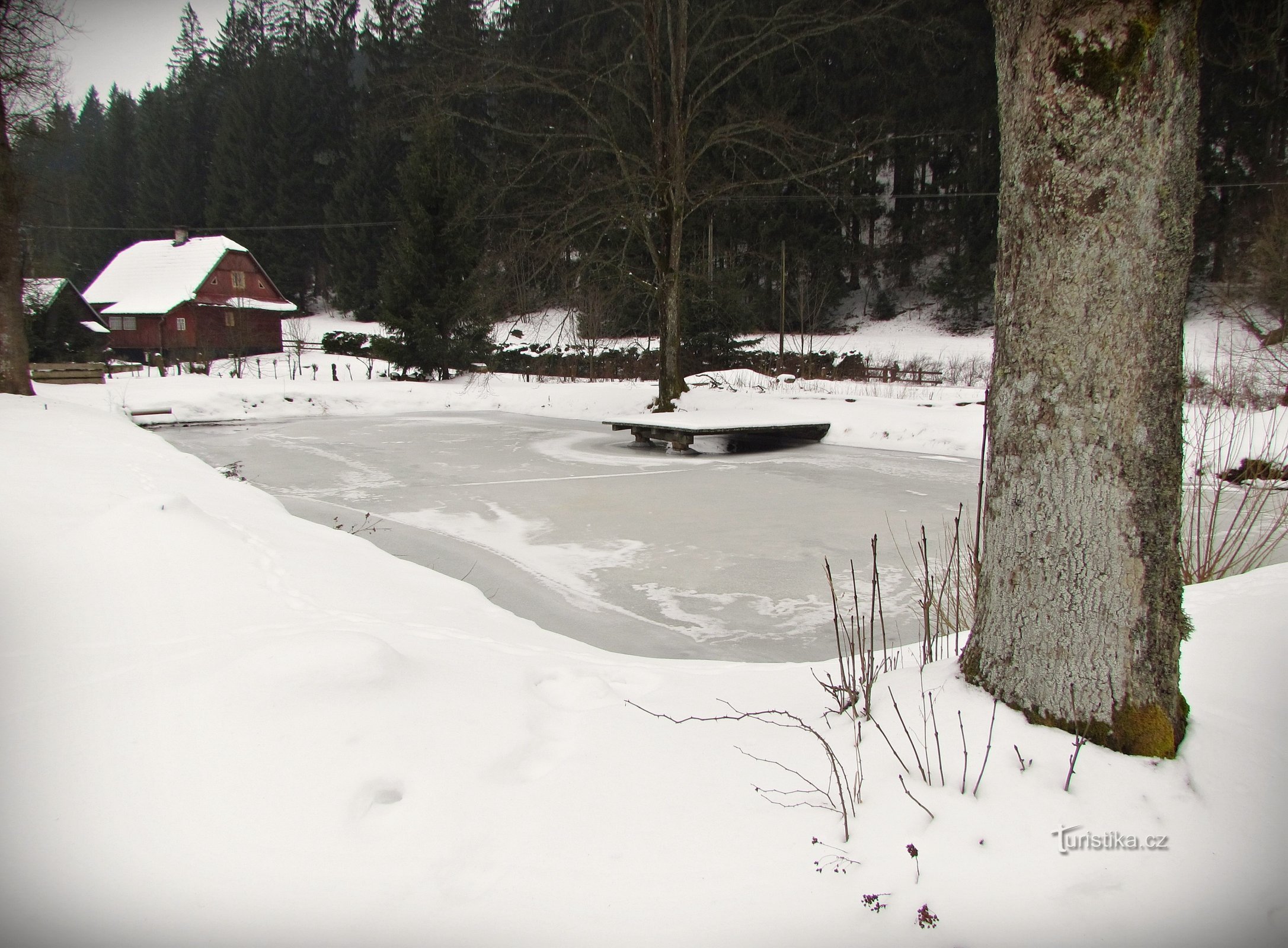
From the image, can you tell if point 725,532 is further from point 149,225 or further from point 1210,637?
point 149,225

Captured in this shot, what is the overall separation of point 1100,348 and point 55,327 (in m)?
34.7

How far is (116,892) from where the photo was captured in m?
→ 1.59

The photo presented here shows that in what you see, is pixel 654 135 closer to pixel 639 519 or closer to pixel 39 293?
pixel 639 519

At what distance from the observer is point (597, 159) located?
1894 cm

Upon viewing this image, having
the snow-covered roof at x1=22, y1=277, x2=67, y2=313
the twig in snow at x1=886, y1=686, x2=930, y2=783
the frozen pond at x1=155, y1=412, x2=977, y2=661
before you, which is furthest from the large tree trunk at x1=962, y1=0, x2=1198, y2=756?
the snow-covered roof at x1=22, y1=277, x2=67, y2=313

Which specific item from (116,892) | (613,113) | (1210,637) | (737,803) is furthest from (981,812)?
(613,113)

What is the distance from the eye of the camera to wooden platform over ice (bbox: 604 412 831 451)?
12141 mm

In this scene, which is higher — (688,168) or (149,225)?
(149,225)

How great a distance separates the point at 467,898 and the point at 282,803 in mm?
525

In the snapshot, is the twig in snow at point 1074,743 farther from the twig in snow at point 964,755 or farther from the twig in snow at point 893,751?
the twig in snow at point 893,751

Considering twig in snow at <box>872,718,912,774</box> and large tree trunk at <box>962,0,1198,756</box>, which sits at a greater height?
large tree trunk at <box>962,0,1198,756</box>

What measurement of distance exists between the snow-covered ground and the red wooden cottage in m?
40.3

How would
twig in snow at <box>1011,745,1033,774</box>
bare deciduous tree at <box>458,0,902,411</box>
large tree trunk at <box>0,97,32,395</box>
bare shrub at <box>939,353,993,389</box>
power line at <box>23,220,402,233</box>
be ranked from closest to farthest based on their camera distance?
twig in snow at <box>1011,745,1033,774</box> < large tree trunk at <box>0,97,32,395</box> < bare deciduous tree at <box>458,0,902,411</box> < bare shrub at <box>939,353,993,389</box> < power line at <box>23,220,402,233</box>

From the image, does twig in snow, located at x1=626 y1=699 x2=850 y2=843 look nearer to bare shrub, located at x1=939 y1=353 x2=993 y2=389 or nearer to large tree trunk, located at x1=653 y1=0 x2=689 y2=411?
large tree trunk, located at x1=653 y1=0 x2=689 y2=411
